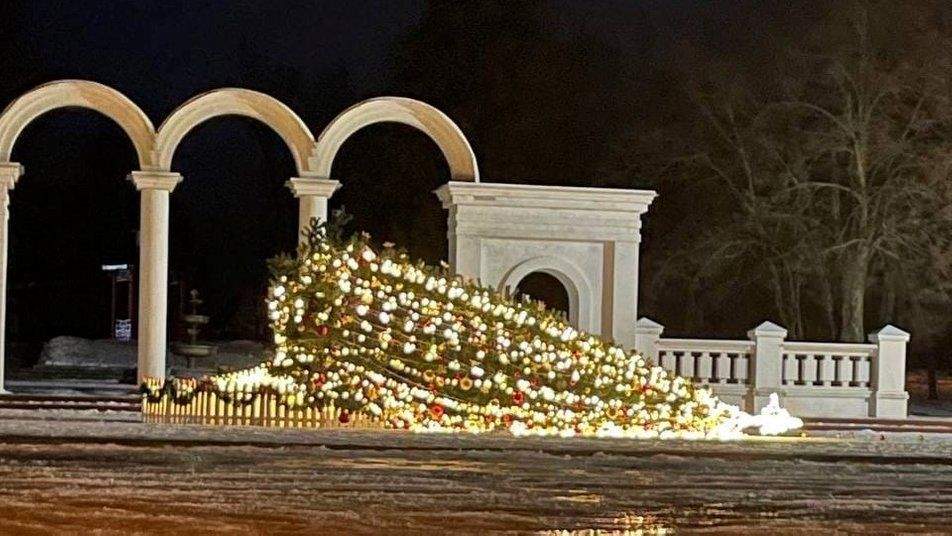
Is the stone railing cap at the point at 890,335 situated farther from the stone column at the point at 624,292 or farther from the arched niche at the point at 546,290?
the arched niche at the point at 546,290

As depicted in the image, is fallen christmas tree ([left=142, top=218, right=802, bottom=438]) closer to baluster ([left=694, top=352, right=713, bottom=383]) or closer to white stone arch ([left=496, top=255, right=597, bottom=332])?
white stone arch ([left=496, top=255, right=597, bottom=332])

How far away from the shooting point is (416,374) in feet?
53.2

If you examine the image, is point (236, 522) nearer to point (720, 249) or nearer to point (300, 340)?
point (300, 340)

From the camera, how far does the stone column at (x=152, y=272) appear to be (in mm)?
20672

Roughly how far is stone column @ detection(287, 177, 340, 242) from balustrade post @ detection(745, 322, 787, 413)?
23.7 feet

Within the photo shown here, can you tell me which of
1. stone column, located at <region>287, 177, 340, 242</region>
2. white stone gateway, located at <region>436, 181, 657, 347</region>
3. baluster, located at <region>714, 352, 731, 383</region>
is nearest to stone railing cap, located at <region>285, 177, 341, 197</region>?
stone column, located at <region>287, 177, 340, 242</region>

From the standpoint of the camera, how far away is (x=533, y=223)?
2000 cm

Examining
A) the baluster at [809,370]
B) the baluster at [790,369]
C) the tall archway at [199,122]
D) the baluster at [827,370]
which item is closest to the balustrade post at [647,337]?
the baluster at [790,369]

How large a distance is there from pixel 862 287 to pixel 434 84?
16.1m

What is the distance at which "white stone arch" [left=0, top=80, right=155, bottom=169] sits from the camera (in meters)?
20.1

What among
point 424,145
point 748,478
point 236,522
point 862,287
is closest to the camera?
point 236,522

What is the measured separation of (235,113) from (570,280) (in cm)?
571

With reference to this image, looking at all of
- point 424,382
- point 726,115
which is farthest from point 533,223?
point 726,115

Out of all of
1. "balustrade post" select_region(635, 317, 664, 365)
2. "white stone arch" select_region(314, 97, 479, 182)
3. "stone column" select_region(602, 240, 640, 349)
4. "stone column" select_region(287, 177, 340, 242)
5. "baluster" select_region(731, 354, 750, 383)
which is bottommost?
"baluster" select_region(731, 354, 750, 383)
